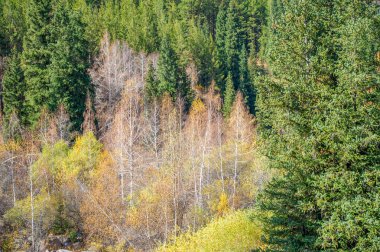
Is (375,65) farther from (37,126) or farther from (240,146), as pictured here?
(37,126)

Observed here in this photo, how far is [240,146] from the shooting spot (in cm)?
3347

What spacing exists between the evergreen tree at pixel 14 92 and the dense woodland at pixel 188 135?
13 centimetres

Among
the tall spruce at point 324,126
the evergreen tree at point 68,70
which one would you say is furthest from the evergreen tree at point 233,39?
the tall spruce at point 324,126

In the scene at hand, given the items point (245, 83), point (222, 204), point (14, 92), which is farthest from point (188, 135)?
point (245, 83)

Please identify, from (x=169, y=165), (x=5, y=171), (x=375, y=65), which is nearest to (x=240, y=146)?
(x=169, y=165)

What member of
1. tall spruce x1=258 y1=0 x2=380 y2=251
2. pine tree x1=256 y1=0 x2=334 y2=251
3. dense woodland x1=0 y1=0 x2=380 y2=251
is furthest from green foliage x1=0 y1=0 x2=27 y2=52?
tall spruce x1=258 y1=0 x2=380 y2=251

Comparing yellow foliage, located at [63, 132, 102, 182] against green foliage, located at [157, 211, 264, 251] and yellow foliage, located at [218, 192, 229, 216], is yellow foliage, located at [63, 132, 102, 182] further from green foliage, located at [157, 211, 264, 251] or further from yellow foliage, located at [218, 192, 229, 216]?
green foliage, located at [157, 211, 264, 251]

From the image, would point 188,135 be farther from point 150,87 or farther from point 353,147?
point 353,147

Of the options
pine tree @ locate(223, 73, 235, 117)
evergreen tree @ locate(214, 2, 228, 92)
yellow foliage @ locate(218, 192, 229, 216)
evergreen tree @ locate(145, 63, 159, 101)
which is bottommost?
yellow foliage @ locate(218, 192, 229, 216)

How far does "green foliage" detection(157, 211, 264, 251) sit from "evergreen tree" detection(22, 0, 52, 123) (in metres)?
22.7

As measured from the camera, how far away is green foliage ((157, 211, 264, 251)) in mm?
17031

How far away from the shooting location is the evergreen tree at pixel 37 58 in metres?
36.0

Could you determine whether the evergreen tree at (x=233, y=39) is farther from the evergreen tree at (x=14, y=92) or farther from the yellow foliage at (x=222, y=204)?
the yellow foliage at (x=222, y=204)

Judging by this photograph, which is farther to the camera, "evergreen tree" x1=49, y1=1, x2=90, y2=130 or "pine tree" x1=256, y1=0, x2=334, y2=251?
"evergreen tree" x1=49, y1=1, x2=90, y2=130
